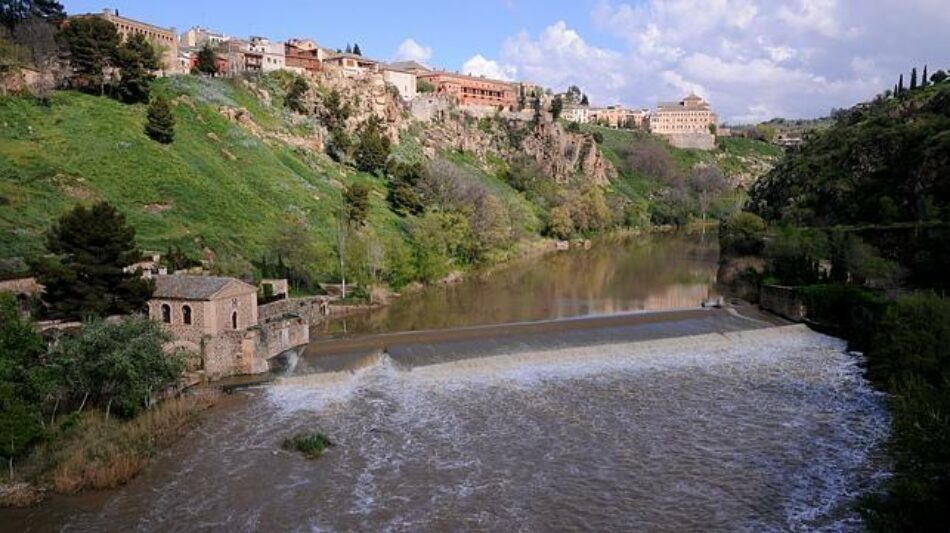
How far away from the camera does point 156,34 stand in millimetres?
89250

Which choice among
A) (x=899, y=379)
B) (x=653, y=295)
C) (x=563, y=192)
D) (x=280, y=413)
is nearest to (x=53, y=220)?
(x=280, y=413)

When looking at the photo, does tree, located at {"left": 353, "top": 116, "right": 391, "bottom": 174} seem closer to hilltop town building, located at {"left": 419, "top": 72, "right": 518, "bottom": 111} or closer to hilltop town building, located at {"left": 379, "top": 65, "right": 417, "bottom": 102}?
hilltop town building, located at {"left": 379, "top": 65, "right": 417, "bottom": 102}

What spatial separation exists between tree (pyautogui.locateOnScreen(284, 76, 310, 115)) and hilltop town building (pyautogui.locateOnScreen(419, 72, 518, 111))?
4268cm

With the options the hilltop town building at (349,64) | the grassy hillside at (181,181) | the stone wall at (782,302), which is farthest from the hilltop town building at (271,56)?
the stone wall at (782,302)

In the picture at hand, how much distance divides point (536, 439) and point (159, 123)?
161 ft

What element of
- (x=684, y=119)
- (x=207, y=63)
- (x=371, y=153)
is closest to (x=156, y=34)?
(x=207, y=63)

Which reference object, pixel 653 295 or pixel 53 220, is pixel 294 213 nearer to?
pixel 53 220

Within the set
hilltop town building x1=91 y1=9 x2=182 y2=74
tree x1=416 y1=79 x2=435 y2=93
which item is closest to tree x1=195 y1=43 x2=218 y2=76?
hilltop town building x1=91 y1=9 x2=182 y2=74

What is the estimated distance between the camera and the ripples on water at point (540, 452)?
1953 centimetres

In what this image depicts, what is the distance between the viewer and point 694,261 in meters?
73.9

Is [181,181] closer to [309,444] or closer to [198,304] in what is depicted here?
[198,304]

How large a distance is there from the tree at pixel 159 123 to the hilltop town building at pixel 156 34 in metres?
25.3

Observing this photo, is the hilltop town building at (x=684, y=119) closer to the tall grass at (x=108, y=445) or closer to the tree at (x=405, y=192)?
the tree at (x=405, y=192)

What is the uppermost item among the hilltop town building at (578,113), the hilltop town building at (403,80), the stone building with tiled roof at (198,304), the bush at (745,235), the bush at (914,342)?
the hilltop town building at (578,113)
